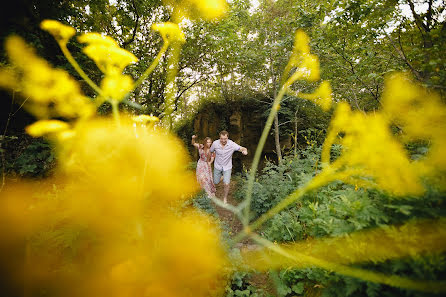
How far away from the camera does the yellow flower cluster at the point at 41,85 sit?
273cm

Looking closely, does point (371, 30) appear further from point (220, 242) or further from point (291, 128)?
point (291, 128)

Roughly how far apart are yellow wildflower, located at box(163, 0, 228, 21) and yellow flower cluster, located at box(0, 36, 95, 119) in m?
3.78

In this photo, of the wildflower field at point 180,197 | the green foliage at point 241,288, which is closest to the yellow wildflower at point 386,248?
the wildflower field at point 180,197

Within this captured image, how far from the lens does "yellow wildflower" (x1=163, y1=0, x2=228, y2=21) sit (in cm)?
535

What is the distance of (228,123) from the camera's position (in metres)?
10.5

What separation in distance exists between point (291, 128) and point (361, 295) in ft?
29.3

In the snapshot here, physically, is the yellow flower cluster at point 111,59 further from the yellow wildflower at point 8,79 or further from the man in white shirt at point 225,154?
the man in white shirt at point 225,154

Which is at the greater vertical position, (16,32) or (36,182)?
(16,32)

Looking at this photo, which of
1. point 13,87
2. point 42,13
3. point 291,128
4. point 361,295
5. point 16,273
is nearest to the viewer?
point 361,295

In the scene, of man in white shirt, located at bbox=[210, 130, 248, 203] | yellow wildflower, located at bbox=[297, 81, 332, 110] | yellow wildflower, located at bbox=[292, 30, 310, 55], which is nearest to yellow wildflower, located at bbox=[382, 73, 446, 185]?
yellow wildflower, located at bbox=[297, 81, 332, 110]

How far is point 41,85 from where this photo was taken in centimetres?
300

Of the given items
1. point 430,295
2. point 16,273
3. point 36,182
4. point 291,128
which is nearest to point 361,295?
point 430,295

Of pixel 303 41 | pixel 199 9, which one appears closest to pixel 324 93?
pixel 303 41

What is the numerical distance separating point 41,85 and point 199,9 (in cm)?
500
